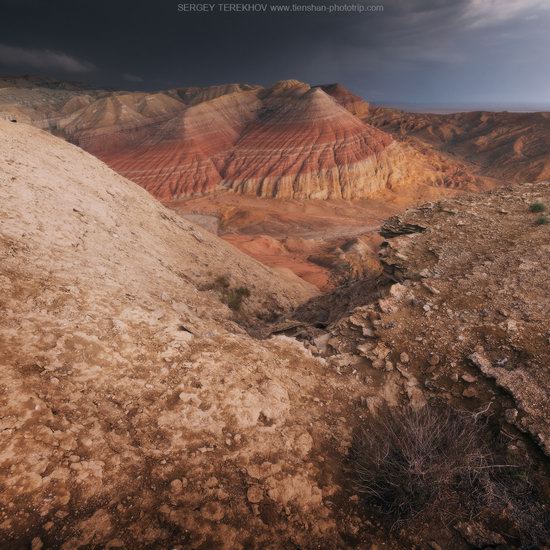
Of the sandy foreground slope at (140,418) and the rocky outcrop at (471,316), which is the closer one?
the sandy foreground slope at (140,418)

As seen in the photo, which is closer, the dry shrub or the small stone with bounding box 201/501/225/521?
the small stone with bounding box 201/501/225/521

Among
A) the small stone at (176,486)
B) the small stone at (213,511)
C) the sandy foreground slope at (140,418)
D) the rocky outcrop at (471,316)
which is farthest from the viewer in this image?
the rocky outcrop at (471,316)

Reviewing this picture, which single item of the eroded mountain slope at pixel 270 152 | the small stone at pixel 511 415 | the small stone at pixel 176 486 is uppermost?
the small stone at pixel 511 415

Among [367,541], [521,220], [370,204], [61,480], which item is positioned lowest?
[370,204]

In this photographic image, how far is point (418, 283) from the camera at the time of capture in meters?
6.17

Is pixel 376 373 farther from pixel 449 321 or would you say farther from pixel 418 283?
pixel 418 283

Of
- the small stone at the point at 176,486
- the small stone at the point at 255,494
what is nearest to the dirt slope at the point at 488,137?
the small stone at the point at 255,494

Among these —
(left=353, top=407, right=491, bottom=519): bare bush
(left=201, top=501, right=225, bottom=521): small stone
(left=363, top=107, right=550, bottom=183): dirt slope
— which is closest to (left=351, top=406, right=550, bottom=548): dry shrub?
(left=353, top=407, right=491, bottom=519): bare bush

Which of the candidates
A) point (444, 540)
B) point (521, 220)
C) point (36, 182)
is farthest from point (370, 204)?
point (444, 540)

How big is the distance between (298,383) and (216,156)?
167 feet

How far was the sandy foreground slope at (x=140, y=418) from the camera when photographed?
271 centimetres

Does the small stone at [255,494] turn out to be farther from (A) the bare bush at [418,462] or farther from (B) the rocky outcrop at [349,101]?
(B) the rocky outcrop at [349,101]

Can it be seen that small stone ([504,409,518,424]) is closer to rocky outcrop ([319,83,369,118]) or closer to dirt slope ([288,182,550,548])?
dirt slope ([288,182,550,548])

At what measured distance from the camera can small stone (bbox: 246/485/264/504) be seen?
3.05 metres
